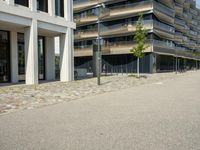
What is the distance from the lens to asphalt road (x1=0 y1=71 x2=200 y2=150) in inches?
232

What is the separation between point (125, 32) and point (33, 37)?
94.2ft

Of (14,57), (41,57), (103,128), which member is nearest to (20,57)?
(14,57)

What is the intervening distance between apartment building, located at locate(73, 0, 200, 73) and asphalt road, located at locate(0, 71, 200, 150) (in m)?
36.6

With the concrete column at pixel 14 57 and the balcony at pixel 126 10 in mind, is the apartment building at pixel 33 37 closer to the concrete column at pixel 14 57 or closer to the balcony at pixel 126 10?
the concrete column at pixel 14 57

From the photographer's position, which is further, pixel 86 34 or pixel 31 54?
pixel 86 34

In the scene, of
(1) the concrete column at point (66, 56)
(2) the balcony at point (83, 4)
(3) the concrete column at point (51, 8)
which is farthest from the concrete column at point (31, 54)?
(2) the balcony at point (83, 4)

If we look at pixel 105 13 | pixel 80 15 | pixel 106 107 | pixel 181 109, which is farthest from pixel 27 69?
pixel 80 15

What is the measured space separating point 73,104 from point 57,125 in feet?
13.1

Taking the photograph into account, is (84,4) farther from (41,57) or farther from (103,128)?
(103,128)

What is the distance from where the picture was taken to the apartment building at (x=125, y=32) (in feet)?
152

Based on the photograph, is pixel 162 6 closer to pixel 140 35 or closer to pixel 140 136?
pixel 140 35

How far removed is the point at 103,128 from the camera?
7.30m

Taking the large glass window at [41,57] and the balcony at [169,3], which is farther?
the balcony at [169,3]

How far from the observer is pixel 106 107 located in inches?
427
